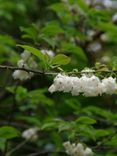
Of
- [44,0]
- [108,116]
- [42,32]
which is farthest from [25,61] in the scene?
[44,0]

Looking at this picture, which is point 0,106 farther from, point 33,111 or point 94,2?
point 94,2

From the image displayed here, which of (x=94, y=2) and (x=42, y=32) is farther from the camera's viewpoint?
(x=94, y=2)

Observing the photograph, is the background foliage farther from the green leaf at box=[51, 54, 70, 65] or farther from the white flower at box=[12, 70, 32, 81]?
the white flower at box=[12, 70, 32, 81]

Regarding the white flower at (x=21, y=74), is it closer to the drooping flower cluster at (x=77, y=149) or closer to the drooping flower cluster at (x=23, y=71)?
the drooping flower cluster at (x=23, y=71)

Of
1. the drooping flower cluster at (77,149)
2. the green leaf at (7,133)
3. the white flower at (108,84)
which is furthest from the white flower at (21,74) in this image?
the white flower at (108,84)

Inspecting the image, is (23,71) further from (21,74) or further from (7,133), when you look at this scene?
(7,133)

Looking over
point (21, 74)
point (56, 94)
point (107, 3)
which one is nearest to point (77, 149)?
point (21, 74)
